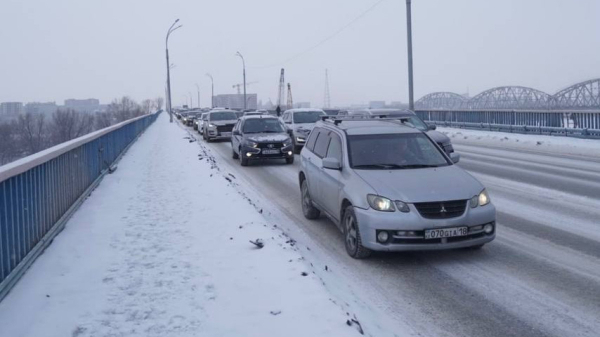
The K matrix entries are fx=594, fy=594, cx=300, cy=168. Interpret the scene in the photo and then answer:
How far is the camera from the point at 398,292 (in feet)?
19.5

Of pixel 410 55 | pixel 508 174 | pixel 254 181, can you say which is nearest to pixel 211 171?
pixel 254 181

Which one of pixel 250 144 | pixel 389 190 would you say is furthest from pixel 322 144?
pixel 250 144

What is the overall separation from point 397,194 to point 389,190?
124 mm

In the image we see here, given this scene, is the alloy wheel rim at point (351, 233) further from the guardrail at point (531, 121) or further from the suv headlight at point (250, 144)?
the guardrail at point (531, 121)

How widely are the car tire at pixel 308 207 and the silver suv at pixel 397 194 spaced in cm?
46

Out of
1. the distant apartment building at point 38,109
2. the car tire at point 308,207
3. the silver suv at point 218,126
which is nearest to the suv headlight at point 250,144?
the car tire at point 308,207

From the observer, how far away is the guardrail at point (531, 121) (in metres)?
24.4

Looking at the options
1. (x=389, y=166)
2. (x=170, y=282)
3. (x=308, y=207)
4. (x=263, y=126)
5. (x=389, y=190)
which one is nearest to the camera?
(x=170, y=282)

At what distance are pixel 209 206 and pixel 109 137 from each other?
7506 millimetres

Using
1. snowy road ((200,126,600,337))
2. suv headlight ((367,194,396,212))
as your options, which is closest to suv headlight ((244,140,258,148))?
snowy road ((200,126,600,337))

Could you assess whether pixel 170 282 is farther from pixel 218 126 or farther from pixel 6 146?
pixel 218 126

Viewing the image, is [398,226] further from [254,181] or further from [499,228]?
[254,181]

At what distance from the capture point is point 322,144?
941cm

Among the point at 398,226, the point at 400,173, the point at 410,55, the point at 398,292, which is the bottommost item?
the point at 398,292
